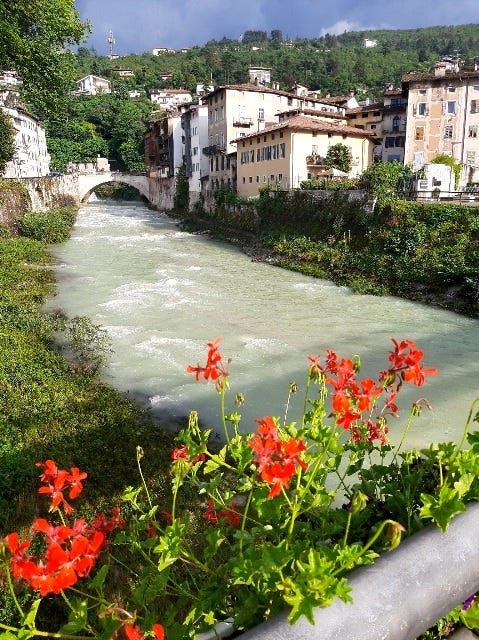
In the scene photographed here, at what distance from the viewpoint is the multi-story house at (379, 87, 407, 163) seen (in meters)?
51.0

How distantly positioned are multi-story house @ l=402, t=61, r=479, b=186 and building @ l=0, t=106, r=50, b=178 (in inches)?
1527

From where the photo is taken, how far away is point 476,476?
73.0 inches

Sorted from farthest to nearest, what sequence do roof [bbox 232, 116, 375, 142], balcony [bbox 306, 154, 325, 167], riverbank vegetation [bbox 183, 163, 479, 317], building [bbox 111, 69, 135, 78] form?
building [bbox 111, 69, 135, 78], balcony [bbox 306, 154, 325, 167], roof [bbox 232, 116, 375, 142], riverbank vegetation [bbox 183, 163, 479, 317]

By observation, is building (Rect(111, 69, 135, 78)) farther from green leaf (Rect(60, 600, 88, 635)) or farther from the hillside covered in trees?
green leaf (Rect(60, 600, 88, 635))

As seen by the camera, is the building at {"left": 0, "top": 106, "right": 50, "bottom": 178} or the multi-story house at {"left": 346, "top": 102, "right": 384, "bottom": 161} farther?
the building at {"left": 0, "top": 106, "right": 50, "bottom": 178}

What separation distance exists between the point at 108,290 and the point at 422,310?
13307 mm

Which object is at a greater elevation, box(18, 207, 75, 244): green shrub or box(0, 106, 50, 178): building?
box(0, 106, 50, 178): building

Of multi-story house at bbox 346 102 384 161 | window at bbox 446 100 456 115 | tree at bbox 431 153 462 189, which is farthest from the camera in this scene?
multi-story house at bbox 346 102 384 161

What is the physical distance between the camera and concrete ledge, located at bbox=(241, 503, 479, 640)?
3.74 ft

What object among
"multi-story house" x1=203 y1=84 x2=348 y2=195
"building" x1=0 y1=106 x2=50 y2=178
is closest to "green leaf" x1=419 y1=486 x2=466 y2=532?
"multi-story house" x1=203 y1=84 x2=348 y2=195

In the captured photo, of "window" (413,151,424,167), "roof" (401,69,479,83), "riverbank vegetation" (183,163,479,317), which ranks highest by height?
"roof" (401,69,479,83)

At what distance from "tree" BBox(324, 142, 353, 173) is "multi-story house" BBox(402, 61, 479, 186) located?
Answer: 8852 mm

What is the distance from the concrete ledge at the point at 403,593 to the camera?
1139 millimetres

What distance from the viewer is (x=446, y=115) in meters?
44.3
